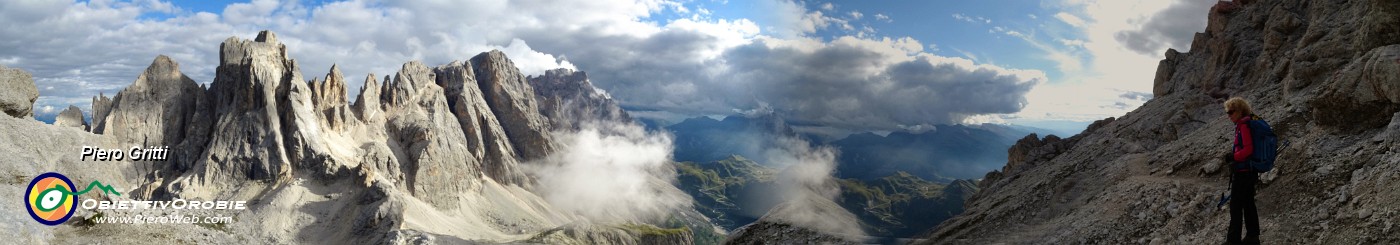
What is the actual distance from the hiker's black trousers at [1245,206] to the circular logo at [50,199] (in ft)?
154

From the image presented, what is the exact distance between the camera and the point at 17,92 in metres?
39.1

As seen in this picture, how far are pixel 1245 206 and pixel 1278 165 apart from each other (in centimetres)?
675

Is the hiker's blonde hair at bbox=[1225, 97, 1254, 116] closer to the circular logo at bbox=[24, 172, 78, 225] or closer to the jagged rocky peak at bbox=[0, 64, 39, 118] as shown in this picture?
the circular logo at bbox=[24, 172, 78, 225]

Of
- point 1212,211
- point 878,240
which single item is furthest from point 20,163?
point 1212,211

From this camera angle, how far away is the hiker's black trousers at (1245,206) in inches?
655

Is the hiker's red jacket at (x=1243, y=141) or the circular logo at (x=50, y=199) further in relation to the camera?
the circular logo at (x=50, y=199)

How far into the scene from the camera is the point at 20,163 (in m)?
34.3

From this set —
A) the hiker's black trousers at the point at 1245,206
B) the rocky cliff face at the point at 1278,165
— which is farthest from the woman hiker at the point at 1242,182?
the rocky cliff face at the point at 1278,165

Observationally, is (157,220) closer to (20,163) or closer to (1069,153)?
(20,163)

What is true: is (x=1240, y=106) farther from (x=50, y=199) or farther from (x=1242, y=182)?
(x=50, y=199)

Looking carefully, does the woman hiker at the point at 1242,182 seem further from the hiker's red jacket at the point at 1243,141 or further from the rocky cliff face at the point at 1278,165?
the rocky cliff face at the point at 1278,165

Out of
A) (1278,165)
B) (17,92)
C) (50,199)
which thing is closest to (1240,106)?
(1278,165)

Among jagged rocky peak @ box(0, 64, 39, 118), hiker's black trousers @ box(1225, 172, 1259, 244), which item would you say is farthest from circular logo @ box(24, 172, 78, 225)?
hiker's black trousers @ box(1225, 172, 1259, 244)

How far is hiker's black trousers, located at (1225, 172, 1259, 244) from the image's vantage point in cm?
1662
